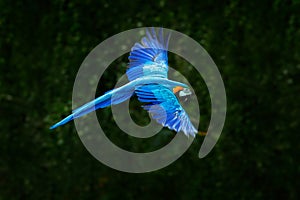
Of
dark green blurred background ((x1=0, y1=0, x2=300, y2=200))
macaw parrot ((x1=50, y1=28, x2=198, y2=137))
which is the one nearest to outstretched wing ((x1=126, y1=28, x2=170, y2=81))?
macaw parrot ((x1=50, y1=28, x2=198, y2=137))

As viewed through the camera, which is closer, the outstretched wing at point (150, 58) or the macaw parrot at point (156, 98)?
the macaw parrot at point (156, 98)

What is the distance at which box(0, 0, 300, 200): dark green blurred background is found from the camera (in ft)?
12.6

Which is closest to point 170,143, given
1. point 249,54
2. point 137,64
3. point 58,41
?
point 249,54

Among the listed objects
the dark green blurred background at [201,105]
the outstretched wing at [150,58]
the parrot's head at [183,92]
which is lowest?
the dark green blurred background at [201,105]

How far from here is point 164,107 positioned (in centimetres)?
138

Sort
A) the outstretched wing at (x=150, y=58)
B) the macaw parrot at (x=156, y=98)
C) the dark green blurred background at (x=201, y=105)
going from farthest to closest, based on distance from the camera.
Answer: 1. the dark green blurred background at (x=201, y=105)
2. the outstretched wing at (x=150, y=58)
3. the macaw parrot at (x=156, y=98)

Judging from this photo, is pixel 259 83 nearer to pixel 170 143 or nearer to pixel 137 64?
pixel 170 143

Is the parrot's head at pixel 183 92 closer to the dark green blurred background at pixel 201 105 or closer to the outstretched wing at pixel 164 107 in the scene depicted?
the outstretched wing at pixel 164 107

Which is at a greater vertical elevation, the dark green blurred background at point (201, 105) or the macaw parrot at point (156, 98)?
the macaw parrot at point (156, 98)

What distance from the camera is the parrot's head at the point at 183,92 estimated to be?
136 cm

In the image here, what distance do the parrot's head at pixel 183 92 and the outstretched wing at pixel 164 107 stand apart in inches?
0.6

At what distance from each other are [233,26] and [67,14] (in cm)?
119

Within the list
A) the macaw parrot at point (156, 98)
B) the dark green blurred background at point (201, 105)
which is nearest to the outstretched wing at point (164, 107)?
the macaw parrot at point (156, 98)

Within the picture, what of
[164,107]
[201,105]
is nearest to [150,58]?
[164,107]
